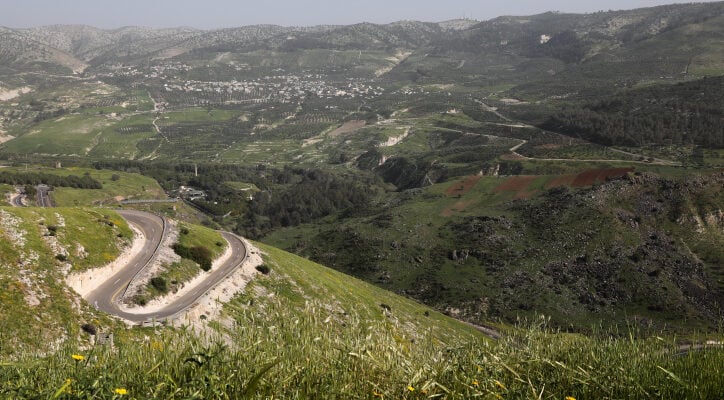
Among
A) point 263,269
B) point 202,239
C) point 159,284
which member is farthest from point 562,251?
point 159,284

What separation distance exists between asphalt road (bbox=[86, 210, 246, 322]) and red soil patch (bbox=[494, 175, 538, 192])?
106898mm

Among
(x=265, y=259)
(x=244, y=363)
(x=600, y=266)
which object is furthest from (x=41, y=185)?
(x=244, y=363)

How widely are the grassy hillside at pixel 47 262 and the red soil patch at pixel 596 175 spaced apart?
134m

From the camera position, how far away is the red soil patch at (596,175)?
502 feet

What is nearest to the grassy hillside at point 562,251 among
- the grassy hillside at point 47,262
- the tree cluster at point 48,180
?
the grassy hillside at point 47,262

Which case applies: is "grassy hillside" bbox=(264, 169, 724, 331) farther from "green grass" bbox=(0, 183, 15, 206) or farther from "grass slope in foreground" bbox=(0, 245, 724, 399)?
"green grass" bbox=(0, 183, 15, 206)

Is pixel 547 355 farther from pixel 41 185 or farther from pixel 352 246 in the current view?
pixel 41 185

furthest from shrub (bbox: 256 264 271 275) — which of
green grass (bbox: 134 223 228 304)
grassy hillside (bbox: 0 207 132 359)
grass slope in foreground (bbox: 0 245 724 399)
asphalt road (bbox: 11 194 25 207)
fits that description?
asphalt road (bbox: 11 194 25 207)

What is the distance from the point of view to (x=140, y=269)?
6412cm

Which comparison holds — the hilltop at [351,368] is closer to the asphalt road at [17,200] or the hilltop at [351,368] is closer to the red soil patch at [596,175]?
the red soil patch at [596,175]

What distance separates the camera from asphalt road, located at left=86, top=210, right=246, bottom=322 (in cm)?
5412

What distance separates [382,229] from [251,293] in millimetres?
82592

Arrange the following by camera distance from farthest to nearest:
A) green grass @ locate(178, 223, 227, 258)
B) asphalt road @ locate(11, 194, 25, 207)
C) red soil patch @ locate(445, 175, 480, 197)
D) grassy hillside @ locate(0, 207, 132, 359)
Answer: red soil patch @ locate(445, 175, 480, 197)
asphalt road @ locate(11, 194, 25, 207)
green grass @ locate(178, 223, 227, 258)
grassy hillside @ locate(0, 207, 132, 359)

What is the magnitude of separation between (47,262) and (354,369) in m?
54.6
